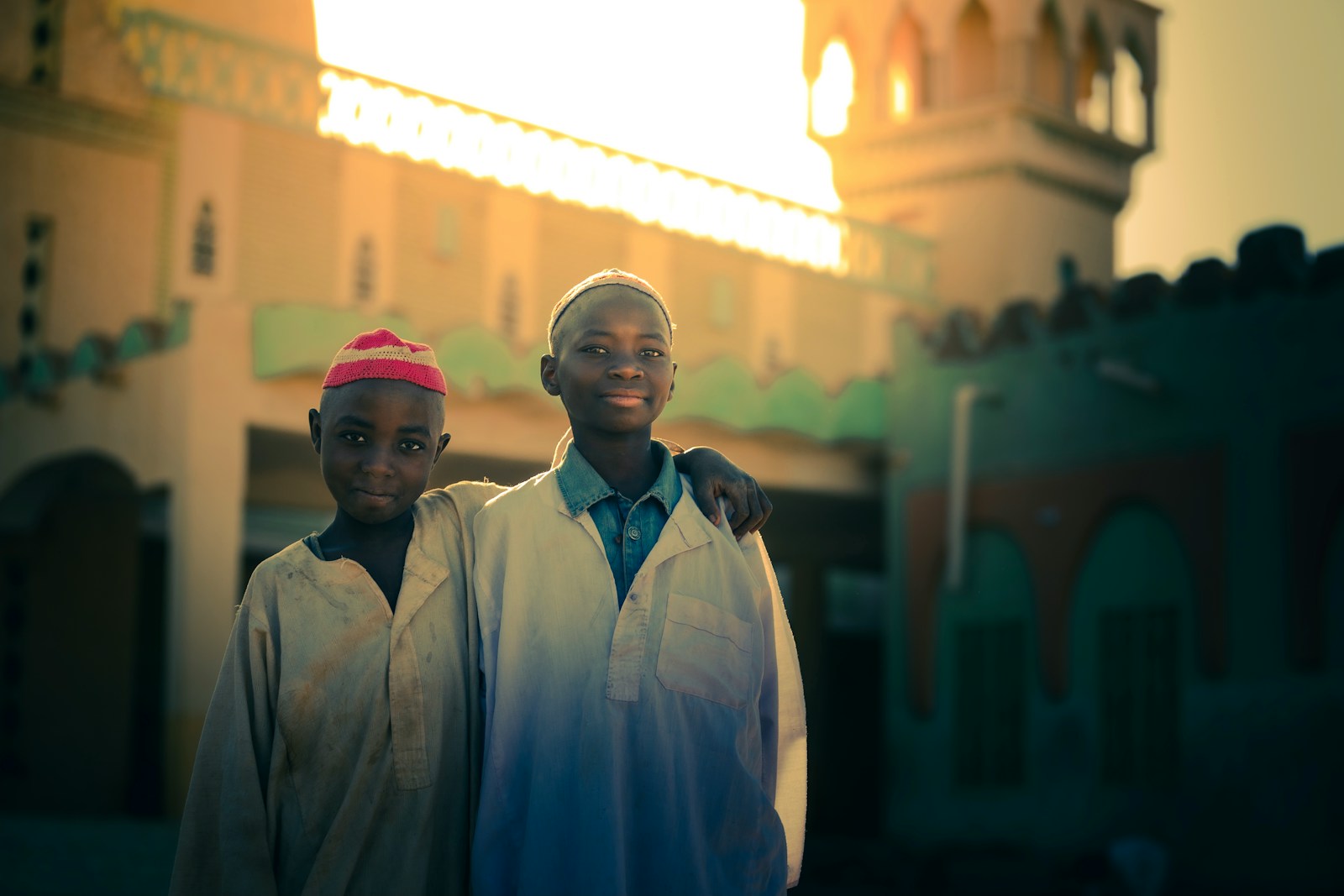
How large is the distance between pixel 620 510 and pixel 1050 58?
20.1 meters

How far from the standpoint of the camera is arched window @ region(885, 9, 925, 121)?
21391 mm

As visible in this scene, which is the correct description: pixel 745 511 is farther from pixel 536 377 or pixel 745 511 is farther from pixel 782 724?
pixel 536 377

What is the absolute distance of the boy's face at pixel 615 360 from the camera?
2920 millimetres

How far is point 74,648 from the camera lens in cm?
1402

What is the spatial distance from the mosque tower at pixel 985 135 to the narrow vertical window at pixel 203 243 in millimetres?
9459

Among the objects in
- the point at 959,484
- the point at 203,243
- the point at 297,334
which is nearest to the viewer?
the point at 297,334

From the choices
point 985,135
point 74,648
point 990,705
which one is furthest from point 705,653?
point 985,135

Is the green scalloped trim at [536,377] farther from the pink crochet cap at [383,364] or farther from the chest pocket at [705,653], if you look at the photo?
the chest pocket at [705,653]

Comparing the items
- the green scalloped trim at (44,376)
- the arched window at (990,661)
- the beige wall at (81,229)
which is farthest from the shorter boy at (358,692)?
the beige wall at (81,229)

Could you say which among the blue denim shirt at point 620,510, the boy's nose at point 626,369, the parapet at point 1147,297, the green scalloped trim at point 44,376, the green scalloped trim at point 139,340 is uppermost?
the parapet at point 1147,297

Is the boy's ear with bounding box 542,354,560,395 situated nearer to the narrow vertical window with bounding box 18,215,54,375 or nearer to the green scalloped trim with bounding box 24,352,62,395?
the green scalloped trim with bounding box 24,352,62,395

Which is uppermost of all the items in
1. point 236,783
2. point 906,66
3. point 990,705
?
point 906,66

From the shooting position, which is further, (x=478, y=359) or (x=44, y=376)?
(x=44, y=376)

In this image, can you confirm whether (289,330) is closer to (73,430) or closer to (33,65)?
(73,430)
